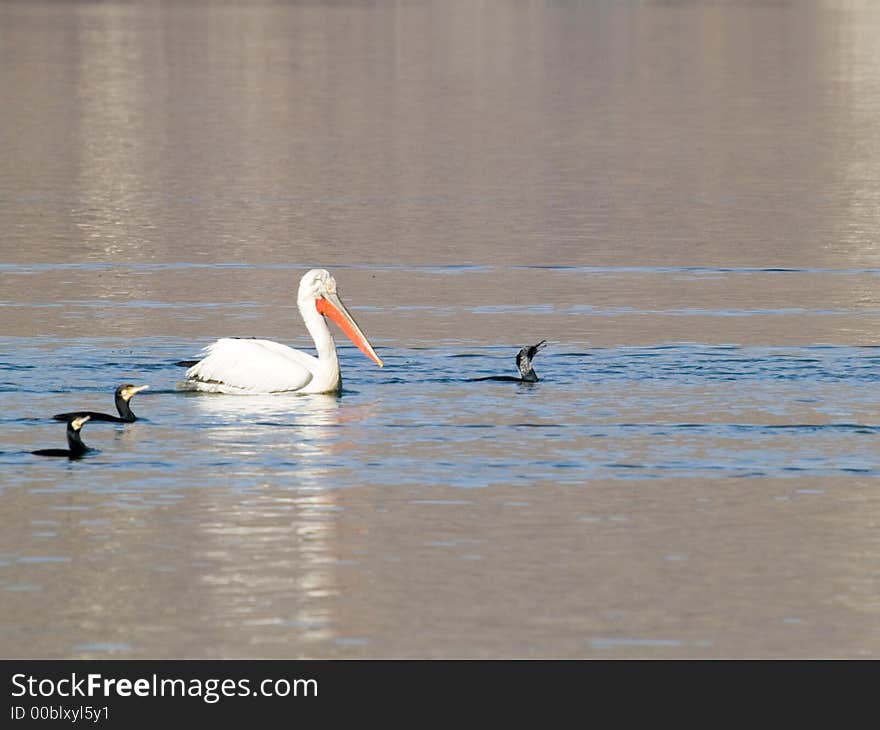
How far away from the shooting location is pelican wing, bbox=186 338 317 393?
1602 cm

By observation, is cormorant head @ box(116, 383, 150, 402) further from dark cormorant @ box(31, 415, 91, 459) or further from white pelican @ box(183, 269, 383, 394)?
white pelican @ box(183, 269, 383, 394)

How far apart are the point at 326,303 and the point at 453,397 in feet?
6.19

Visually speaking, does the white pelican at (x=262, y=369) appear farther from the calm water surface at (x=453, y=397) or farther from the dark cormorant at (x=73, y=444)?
the dark cormorant at (x=73, y=444)

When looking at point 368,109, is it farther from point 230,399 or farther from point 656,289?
point 230,399

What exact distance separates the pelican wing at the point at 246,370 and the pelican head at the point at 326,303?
41.6 inches

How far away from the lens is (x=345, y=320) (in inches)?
682

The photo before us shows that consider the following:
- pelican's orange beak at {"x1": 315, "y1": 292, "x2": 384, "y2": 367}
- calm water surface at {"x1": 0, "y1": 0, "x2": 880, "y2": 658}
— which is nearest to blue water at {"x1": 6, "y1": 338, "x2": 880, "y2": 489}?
calm water surface at {"x1": 0, "y1": 0, "x2": 880, "y2": 658}

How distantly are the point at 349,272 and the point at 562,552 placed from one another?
1225 cm

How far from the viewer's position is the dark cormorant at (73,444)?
13484mm

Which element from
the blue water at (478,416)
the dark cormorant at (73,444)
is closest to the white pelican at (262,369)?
the blue water at (478,416)

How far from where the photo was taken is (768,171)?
35.3 metres

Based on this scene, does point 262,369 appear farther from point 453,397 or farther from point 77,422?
point 77,422

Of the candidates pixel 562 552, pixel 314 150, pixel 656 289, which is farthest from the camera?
pixel 314 150
